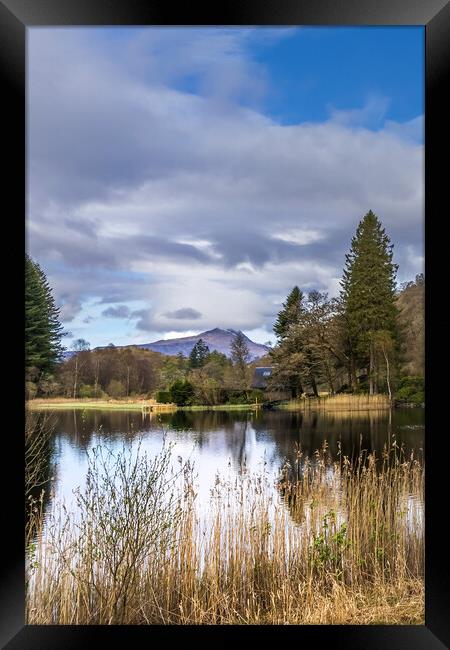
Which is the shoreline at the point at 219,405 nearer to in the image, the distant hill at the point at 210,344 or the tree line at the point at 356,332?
the tree line at the point at 356,332

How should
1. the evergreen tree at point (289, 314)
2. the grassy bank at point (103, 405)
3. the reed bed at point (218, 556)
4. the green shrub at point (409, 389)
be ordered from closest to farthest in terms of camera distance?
the reed bed at point (218, 556) → the grassy bank at point (103, 405) → the evergreen tree at point (289, 314) → the green shrub at point (409, 389)

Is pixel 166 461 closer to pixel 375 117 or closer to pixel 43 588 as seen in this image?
pixel 43 588

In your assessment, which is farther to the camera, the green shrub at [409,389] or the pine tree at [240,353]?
the green shrub at [409,389]

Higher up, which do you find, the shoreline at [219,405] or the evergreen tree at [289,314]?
the evergreen tree at [289,314]

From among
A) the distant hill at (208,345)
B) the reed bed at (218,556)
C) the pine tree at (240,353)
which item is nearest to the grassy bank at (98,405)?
the distant hill at (208,345)

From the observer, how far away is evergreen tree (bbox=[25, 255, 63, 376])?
4000mm

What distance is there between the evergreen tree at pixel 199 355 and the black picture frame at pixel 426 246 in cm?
211

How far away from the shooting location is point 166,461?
2.87 meters

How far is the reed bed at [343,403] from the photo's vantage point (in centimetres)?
419

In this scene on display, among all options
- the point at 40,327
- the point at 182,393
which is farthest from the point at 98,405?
the point at 40,327

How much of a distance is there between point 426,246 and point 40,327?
300 cm

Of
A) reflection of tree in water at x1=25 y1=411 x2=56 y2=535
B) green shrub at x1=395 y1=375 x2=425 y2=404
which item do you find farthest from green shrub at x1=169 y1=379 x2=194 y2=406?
green shrub at x1=395 y1=375 x2=425 y2=404

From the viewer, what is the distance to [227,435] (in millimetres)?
4160

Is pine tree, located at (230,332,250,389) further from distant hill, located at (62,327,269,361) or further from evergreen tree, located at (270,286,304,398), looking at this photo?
evergreen tree, located at (270,286,304,398)
